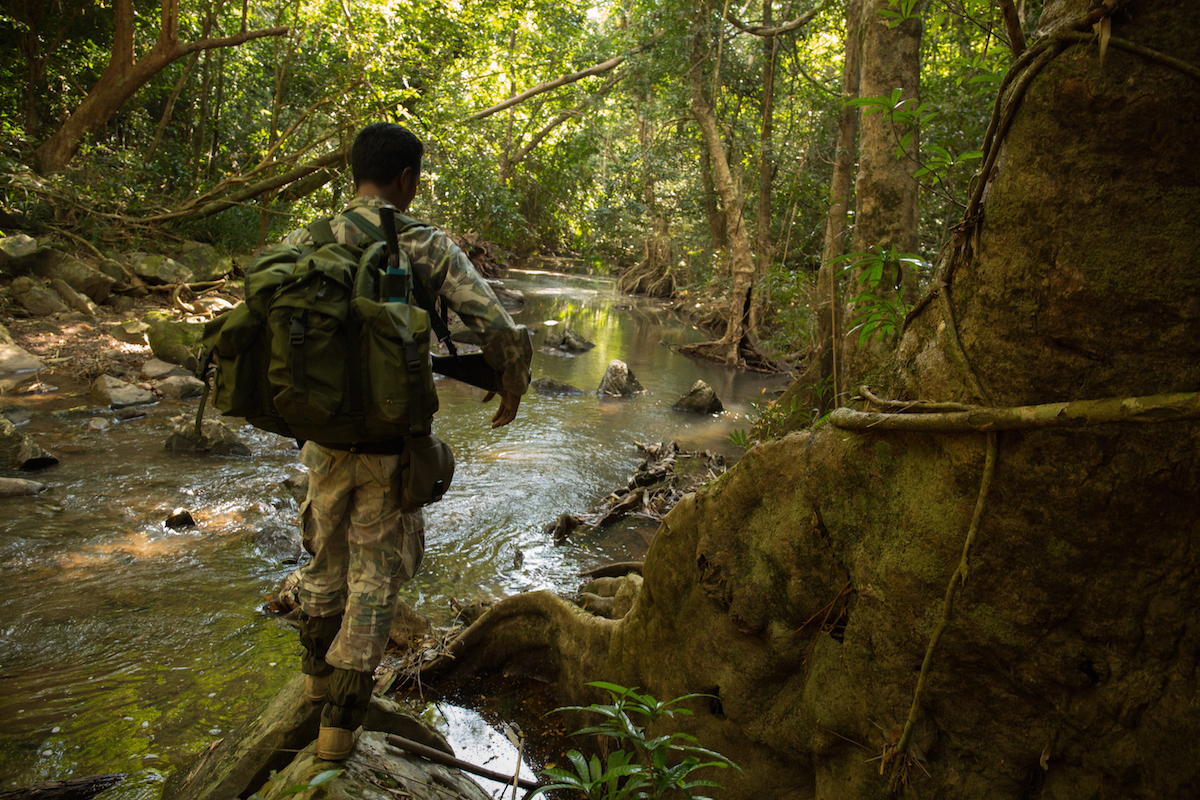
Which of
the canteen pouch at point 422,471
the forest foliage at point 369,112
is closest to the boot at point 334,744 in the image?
the canteen pouch at point 422,471

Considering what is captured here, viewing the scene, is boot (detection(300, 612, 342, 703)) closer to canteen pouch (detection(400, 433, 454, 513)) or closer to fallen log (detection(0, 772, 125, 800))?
canteen pouch (detection(400, 433, 454, 513))

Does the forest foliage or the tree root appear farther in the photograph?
the forest foliage

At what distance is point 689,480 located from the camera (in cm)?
661

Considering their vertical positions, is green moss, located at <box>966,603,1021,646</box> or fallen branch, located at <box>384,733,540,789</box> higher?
green moss, located at <box>966,603,1021,646</box>

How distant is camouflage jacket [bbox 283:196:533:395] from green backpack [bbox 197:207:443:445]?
20 cm

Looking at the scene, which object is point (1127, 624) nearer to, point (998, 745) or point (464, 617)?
point (998, 745)

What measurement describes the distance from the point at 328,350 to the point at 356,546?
0.69 meters

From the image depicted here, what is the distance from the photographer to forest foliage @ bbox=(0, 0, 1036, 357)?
1160 centimetres

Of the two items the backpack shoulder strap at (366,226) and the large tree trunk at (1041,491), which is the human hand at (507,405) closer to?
the backpack shoulder strap at (366,226)

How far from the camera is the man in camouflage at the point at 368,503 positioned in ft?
7.41

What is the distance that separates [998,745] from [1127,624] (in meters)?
0.42

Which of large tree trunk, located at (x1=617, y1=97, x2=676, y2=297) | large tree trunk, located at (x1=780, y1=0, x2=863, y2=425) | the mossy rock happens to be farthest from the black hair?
large tree trunk, located at (x1=617, y1=97, x2=676, y2=297)

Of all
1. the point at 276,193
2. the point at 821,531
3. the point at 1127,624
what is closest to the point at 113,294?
the point at 276,193

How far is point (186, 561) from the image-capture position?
463 cm
